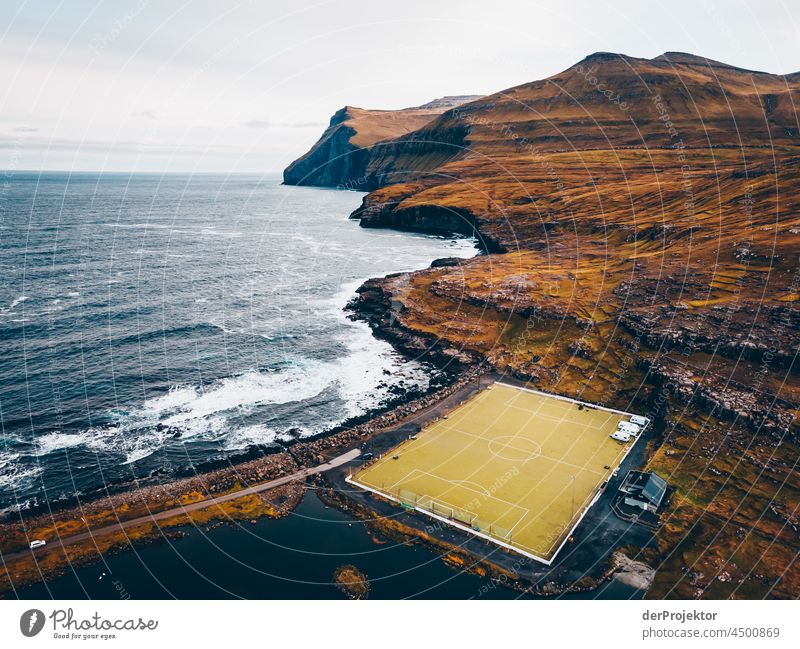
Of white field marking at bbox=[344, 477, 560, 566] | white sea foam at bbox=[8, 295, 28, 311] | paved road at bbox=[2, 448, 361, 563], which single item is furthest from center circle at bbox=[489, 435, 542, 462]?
white sea foam at bbox=[8, 295, 28, 311]

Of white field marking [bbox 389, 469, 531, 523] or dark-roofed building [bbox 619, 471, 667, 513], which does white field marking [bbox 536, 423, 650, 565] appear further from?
white field marking [bbox 389, 469, 531, 523]

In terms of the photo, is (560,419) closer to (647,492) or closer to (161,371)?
(647,492)

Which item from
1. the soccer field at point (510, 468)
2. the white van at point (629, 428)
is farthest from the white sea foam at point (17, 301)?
the white van at point (629, 428)

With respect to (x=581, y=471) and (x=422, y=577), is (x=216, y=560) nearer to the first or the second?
(x=422, y=577)

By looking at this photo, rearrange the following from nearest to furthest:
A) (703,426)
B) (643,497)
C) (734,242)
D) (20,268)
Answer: (643,497)
(703,426)
(734,242)
(20,268)

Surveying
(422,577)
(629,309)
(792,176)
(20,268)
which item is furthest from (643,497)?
(20,268)

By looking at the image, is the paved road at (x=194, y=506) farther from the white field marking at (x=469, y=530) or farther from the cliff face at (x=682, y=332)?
the cliff face at (x=682, y=332)

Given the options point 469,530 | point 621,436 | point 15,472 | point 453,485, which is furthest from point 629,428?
point 15,472
